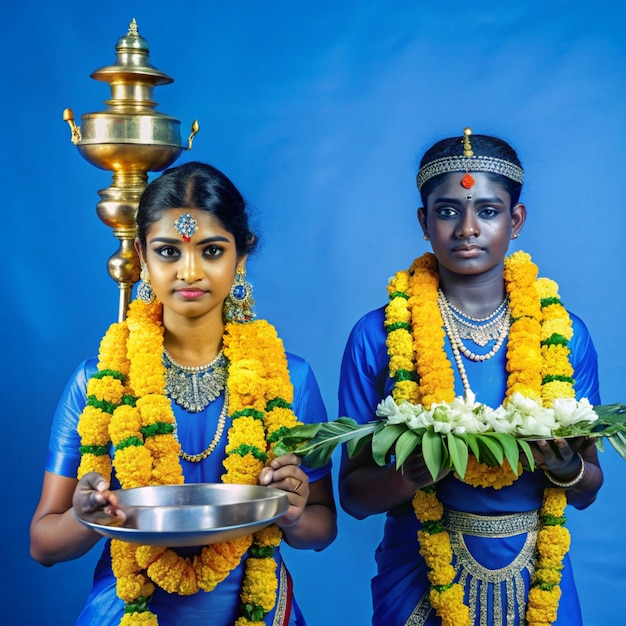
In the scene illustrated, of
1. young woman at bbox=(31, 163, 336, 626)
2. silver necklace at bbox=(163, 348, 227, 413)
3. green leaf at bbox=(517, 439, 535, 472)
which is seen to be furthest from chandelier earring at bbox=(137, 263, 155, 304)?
green leaf at bbox=(517, 439, 535, 472)

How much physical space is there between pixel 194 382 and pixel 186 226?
1.65ft

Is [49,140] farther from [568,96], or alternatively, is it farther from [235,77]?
[568,96]

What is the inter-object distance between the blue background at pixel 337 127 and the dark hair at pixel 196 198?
6.77ft

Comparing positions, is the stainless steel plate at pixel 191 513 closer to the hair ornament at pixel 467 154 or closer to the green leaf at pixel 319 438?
the green leaf at pixel 319 438

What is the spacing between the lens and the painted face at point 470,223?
11.8 ft

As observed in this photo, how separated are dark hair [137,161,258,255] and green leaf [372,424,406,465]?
79 cm

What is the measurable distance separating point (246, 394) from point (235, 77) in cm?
272

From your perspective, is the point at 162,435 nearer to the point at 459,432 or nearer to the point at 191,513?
the point at 191,513

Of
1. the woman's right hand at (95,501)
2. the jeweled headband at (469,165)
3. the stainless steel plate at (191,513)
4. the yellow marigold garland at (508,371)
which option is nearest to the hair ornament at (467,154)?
the jeweled headband at (469,165)

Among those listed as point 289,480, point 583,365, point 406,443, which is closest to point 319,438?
point 289,480

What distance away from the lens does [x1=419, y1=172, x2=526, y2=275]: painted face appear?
3588mm

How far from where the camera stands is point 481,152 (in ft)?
12.0

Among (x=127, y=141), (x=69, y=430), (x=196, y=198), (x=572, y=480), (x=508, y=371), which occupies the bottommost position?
(x=572, y=480)

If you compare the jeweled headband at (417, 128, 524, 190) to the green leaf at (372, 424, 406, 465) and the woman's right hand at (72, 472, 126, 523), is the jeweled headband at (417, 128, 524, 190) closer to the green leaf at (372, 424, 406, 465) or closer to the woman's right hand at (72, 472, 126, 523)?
the green leaf at (372, 424, 406, 465)
